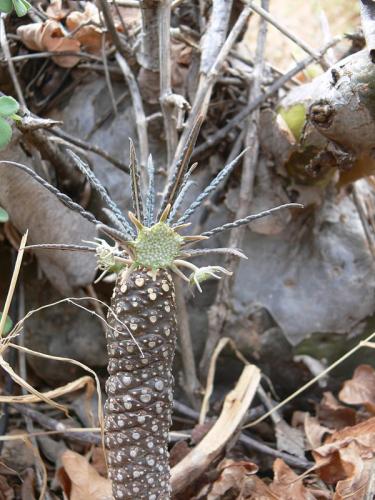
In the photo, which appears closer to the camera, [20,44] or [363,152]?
[363,152]

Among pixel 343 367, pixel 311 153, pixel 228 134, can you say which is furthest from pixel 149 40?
pixel 343 367

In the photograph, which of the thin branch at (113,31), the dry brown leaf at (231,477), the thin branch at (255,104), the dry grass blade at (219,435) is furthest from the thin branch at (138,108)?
the dry brown leaf at (231,477)

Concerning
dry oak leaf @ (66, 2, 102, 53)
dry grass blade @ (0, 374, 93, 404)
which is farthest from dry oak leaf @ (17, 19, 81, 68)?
dry grass blade @ (0, 374, 93, 404)

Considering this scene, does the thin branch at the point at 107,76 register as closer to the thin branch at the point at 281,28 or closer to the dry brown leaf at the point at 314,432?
the thin branch at the point at 281,28

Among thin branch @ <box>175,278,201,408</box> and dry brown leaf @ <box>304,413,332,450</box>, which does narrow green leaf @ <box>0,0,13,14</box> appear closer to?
thin branch @ <box>175,278,201,408</box>

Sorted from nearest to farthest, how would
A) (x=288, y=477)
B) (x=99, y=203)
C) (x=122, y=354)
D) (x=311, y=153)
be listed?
(x=122, y=354) < (x=288, y=477) < (x=311, y=153) < (x=99, y=203)

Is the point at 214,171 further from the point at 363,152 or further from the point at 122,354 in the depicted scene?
the point at 122,354
